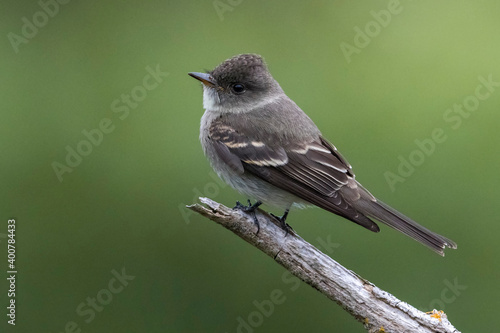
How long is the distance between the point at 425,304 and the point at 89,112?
328cm

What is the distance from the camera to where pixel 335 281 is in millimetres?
4344

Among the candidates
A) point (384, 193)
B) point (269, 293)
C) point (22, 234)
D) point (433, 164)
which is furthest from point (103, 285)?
point (433, 164)

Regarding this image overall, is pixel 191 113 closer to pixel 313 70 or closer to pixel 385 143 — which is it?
pixel 313 70

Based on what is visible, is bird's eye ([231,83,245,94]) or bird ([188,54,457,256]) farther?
bird's eye ([231,83,245,94])
